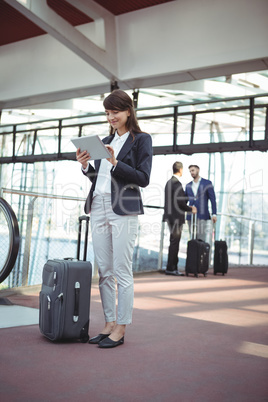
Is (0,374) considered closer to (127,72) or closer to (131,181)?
(131,181)

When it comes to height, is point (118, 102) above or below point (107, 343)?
above

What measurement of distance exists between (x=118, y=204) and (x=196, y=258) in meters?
4.65

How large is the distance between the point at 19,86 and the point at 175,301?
814 centimetres

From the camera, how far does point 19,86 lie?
11008mm

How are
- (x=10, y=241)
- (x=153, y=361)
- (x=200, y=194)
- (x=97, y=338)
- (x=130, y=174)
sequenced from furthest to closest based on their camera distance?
1. (x=200, y=194)
2. (x=10, y=241)
3. (x=97, y=338)
4. (x=130, y=174)
5. (x=153, y=361)

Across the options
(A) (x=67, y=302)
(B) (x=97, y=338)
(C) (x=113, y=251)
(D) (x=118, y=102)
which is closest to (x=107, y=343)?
(B) (x=97, y=338)

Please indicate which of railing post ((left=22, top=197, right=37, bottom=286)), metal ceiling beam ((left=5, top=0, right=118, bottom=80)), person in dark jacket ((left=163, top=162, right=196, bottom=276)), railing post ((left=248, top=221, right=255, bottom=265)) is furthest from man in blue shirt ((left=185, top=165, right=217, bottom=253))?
railing post ((left=22, top=197, right=37, bottom=286))

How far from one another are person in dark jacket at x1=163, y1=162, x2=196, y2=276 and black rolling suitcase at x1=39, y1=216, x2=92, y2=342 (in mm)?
4180

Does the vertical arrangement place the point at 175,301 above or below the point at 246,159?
below

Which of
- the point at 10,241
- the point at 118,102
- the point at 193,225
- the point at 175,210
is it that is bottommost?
the point at 10,241

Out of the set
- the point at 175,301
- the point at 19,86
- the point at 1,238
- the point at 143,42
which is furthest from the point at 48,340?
the point at 19,86

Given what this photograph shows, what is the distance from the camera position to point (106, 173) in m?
2.73

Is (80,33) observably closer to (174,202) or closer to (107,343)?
(174,202)

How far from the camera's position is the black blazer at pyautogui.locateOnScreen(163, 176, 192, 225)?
6809 mm
